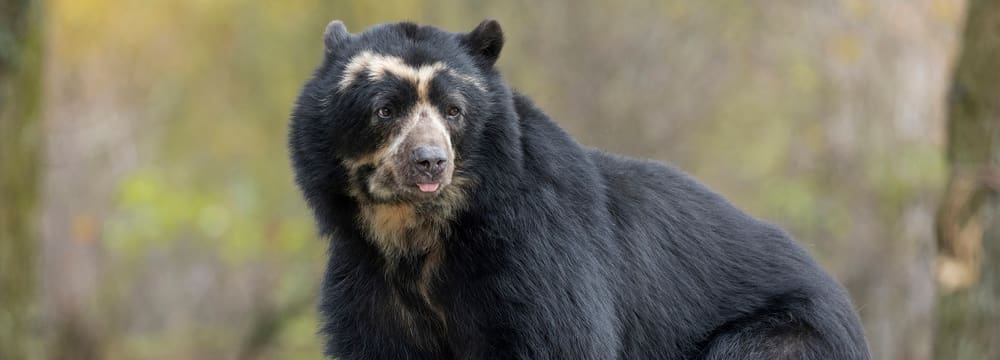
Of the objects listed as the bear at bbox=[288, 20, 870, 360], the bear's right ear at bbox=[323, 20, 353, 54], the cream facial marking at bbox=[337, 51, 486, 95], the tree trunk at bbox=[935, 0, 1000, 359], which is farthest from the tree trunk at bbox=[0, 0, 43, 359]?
the tree trunk at bbox=[935, 0, 1000, 359]

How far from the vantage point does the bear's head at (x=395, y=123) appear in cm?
549

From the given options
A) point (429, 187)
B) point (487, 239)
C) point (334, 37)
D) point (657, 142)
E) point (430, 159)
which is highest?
point (657, 142)

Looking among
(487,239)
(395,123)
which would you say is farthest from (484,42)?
(487,239)

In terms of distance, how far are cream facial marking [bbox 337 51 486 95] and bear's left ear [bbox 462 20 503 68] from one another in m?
0.19

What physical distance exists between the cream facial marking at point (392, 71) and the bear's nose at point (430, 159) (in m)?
0.30

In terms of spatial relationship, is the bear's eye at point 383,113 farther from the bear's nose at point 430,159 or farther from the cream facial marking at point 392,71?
the bear's nose at point 430,159

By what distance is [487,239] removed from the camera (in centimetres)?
559

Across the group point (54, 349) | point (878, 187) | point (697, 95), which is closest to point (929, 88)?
point (878, 187)

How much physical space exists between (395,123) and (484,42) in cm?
62

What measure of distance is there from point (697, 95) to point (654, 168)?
35.0 feet

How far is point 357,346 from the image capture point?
231 inches

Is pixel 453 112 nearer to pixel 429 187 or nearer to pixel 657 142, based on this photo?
pixel 429 187

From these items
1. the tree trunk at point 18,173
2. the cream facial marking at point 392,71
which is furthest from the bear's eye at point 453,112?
the tree trunk at point 18,173

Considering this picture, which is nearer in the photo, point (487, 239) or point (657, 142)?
point (487, 239)
